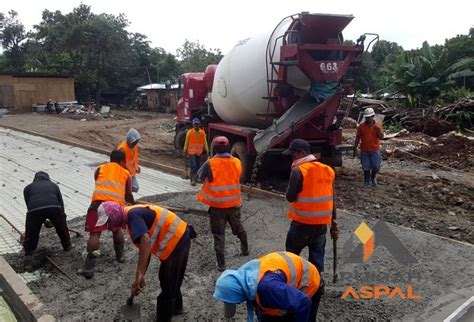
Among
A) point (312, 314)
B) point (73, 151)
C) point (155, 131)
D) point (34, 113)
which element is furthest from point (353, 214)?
point (34, 113)

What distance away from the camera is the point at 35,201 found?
525cm

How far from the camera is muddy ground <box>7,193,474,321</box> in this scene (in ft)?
13.2

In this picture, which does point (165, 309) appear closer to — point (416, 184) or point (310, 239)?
point (310, 239)

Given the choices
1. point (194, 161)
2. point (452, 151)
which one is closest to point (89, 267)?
point (194, 161)

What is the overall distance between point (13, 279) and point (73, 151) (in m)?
9.81

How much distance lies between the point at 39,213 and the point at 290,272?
3790 millimetres

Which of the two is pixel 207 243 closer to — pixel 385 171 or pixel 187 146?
pixel 187 146

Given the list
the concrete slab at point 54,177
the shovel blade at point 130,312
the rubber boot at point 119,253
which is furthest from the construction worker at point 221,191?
the concrete slab at point 54,177

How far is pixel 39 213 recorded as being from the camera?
5.23 metres

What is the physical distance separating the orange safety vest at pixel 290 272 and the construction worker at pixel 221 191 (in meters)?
2.21

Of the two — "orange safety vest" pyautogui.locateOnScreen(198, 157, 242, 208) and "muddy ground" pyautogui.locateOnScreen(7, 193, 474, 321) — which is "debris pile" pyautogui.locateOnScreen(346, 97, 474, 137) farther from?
"orange safety vest" pyautogui.locateOnScreen(198, 157, 242, 208)

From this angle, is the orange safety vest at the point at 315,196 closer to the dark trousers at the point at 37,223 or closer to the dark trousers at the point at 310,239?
the dark trousers at the point at 310,239

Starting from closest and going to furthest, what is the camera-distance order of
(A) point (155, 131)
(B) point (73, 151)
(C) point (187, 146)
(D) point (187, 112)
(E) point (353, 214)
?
(E) point (353, 214)
(C) point (187, 146)
(D) point (187, 112)
(B) point (73, 151)
(A) point (155, 131)

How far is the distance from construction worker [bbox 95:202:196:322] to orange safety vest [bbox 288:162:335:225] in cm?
108
